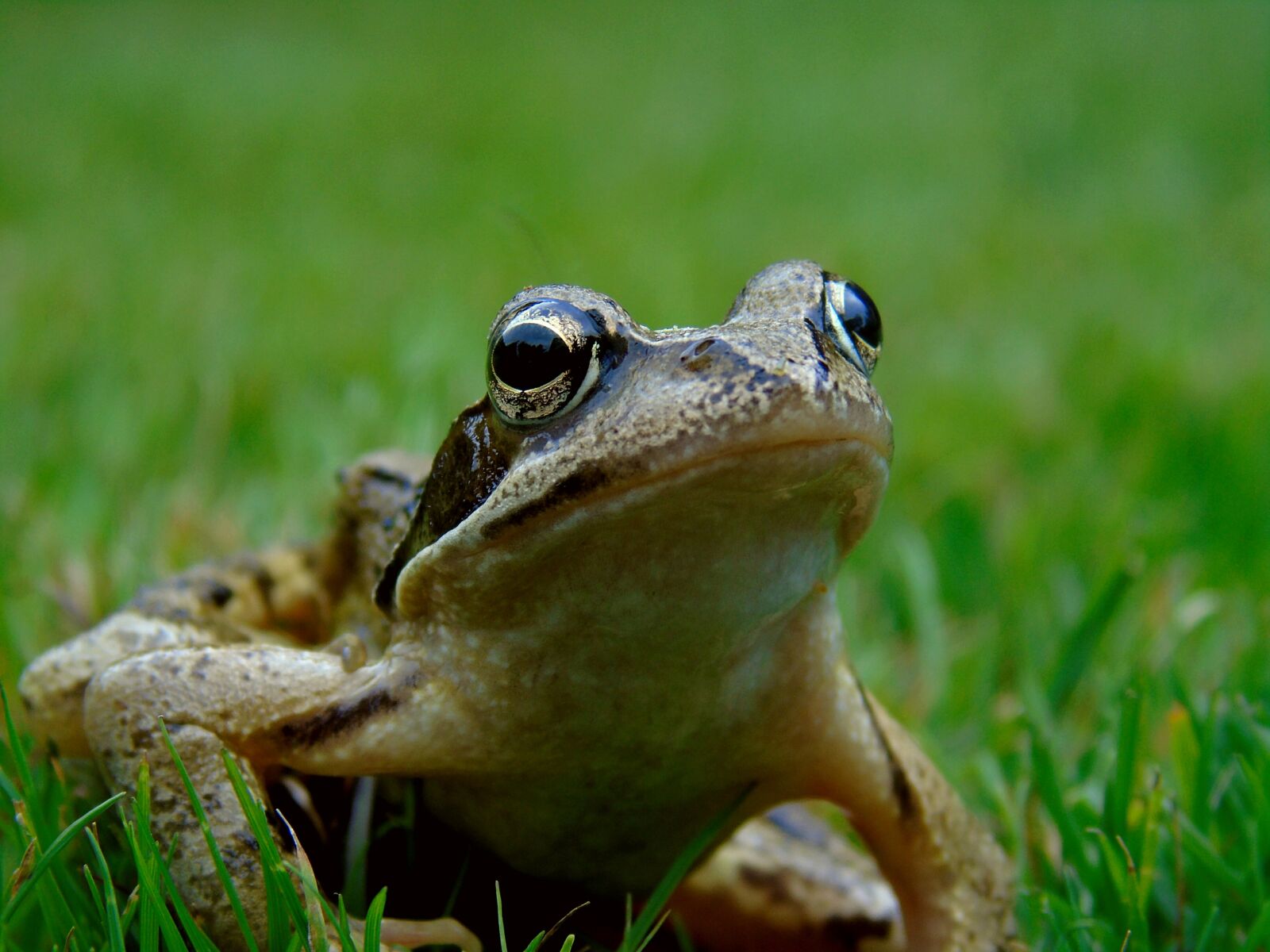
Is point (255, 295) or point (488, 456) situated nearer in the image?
point (488, 456)

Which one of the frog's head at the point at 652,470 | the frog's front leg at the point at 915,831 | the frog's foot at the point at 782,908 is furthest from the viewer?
the frog's foot at the point at 782,908

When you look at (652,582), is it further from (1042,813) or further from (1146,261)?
(1146,261)

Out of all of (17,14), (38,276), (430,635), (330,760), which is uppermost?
(17,14)

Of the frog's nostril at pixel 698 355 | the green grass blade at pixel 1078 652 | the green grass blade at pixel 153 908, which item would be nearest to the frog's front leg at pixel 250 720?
the green grass blade at pixel 153 908

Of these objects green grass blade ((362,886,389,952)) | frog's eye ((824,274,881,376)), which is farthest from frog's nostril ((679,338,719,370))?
green grass blade ((362,886,389,952))

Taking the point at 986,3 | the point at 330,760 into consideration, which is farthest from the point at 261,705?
the point at 986,3

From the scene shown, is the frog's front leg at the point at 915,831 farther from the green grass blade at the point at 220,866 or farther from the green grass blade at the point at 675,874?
the green grass blade at the point at 220,866

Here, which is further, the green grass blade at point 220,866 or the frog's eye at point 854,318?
the frog's eye at point 854,318
